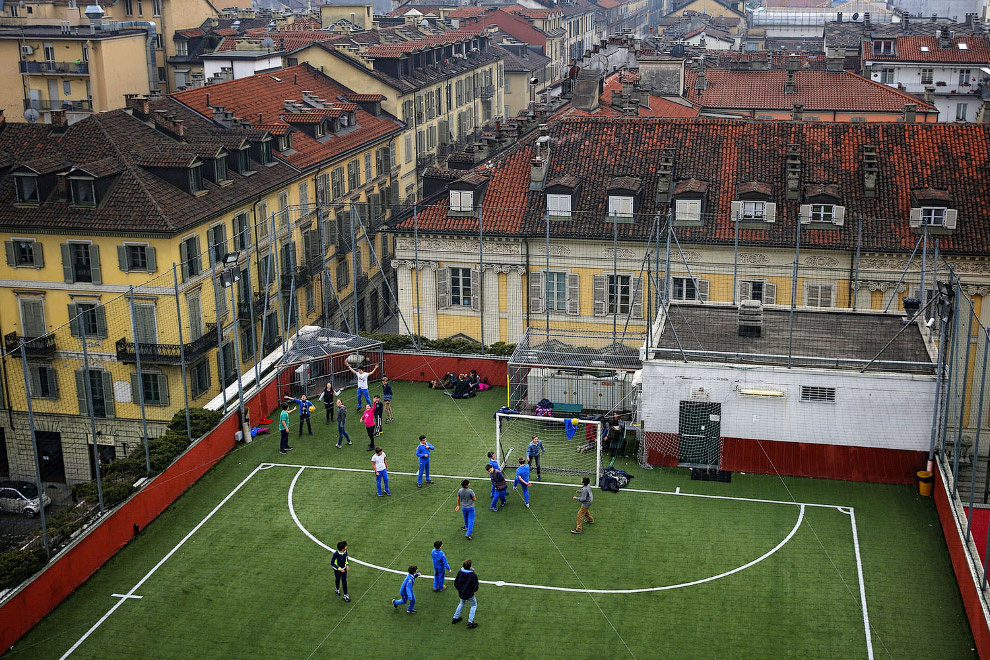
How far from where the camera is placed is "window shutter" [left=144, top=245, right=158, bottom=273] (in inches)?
1839

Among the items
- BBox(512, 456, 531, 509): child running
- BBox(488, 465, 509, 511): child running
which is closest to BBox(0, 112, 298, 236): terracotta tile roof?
BBox(488, 465, 509, 511): child running

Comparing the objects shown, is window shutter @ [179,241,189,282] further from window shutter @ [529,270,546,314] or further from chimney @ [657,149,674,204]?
chimney @ [657,149,674,204]

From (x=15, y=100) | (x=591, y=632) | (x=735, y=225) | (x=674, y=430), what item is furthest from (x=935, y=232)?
(x=15, y=100)

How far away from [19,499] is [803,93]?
177 ft

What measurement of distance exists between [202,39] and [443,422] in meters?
60.8

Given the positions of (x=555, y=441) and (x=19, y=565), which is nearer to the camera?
(x=19, y=565)

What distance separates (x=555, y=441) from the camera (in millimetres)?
37719

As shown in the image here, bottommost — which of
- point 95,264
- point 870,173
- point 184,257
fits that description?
point 95,264

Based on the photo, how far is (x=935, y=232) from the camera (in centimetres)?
4453

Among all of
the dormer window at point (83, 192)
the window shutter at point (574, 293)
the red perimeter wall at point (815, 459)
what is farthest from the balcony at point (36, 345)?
the red perimeter wall at point (815, 459)

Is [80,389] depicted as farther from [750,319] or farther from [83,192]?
[750,319]

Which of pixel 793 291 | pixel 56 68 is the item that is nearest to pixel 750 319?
pixel 793 291

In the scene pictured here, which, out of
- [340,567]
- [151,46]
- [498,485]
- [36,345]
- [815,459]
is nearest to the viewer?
[340,567]

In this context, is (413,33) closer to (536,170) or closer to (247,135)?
(247,135)
